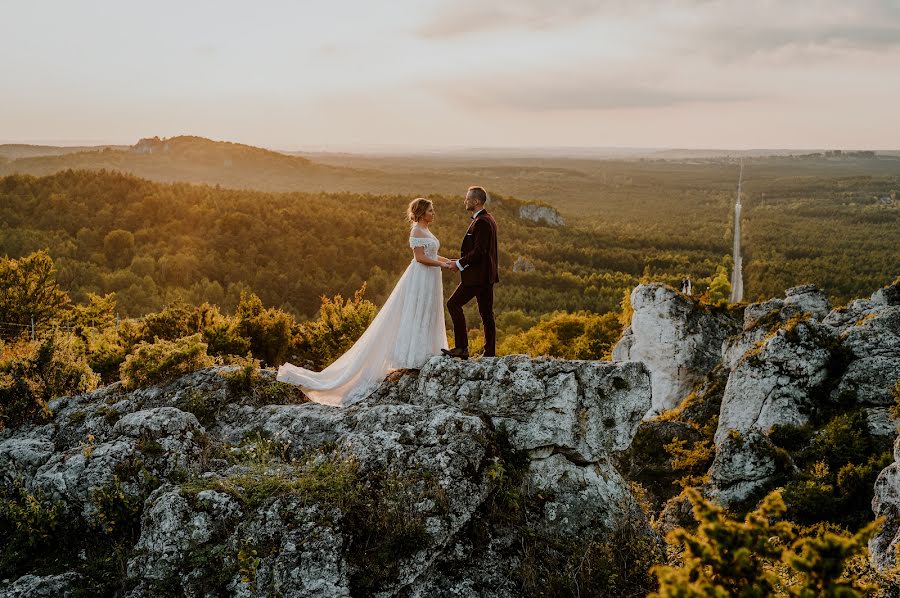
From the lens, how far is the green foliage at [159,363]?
447 inches

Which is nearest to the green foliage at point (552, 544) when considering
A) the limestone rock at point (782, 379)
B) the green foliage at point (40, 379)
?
the limestone rock at point (782, 379)

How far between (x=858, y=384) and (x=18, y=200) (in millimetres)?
75714

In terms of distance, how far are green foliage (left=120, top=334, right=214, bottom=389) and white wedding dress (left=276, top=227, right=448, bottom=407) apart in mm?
2722

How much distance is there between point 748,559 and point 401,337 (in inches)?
262

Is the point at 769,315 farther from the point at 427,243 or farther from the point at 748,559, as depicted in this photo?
the point at 748,559

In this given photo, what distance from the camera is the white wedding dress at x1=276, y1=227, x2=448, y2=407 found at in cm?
1009

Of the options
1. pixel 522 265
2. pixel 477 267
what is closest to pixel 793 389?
pixel 477 267

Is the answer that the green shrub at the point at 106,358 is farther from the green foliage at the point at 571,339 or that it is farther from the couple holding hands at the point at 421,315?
the green foliage at the point at 571,339

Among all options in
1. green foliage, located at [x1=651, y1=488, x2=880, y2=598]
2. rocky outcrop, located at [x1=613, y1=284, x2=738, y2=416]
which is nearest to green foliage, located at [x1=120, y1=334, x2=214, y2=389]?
green foliage, located at [x1=651, y1=488, x2=880, y2=598]

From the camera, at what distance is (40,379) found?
441 inches

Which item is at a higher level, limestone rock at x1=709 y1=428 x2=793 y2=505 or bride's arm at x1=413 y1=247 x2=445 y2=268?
bride's arm at x1=413 y1=247 x2=445 y2=268

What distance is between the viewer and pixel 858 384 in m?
13.2

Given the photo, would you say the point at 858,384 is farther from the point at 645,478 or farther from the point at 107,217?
the point at 107,217

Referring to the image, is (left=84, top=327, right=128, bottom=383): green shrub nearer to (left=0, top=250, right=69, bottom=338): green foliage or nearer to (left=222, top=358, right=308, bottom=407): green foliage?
(left=222, top=358, right=308, bottom=407): green foliage
